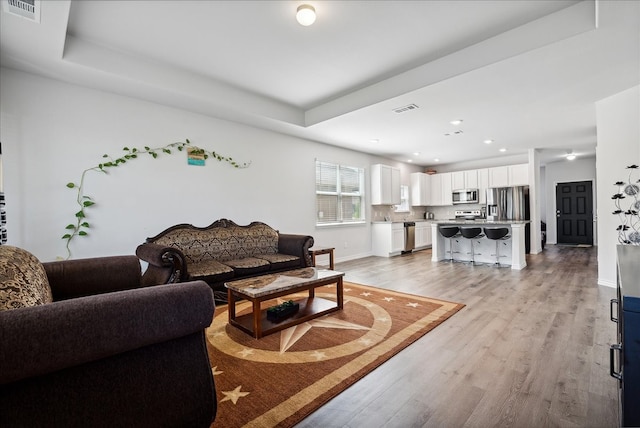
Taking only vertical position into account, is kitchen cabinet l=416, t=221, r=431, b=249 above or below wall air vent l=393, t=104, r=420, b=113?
below

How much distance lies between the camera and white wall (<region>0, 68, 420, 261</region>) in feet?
9.80

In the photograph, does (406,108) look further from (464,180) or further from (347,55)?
(464,180)

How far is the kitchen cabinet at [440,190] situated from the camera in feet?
28.7

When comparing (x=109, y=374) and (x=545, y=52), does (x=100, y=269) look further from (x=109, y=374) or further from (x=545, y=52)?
(x=545, y=52)

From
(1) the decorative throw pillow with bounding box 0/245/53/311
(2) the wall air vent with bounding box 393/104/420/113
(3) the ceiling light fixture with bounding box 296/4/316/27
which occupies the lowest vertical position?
(1) the decorative throw pillow with bounding box 0/245/53/311

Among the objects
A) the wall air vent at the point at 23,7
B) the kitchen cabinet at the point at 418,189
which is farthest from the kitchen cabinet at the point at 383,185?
the wall air vent at the point at 23,7

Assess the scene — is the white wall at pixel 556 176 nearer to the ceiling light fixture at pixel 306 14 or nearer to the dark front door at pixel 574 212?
the dark front door at pixel 574 212

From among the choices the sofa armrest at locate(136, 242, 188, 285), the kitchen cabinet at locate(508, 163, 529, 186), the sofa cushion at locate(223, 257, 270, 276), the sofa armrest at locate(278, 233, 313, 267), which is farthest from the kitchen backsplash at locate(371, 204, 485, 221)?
the sofa armrest at locate(136, 242, 188, 285)

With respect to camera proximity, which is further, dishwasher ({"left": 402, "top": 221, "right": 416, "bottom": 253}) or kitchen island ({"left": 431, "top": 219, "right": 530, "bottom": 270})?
dishwasher ({"left": 402, "top": 221, "right": 416, "bottom": 253})

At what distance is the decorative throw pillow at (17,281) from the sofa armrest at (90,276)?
630 millimetres

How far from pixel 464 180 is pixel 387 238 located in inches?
131

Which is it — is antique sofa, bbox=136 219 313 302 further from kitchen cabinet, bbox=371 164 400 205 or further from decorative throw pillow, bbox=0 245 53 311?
kitchen cabinet, bbox=371 164 400 205

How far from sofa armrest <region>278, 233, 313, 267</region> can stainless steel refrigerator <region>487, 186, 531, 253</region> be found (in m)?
5.27

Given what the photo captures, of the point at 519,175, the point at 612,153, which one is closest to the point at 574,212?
the point at 519,175
